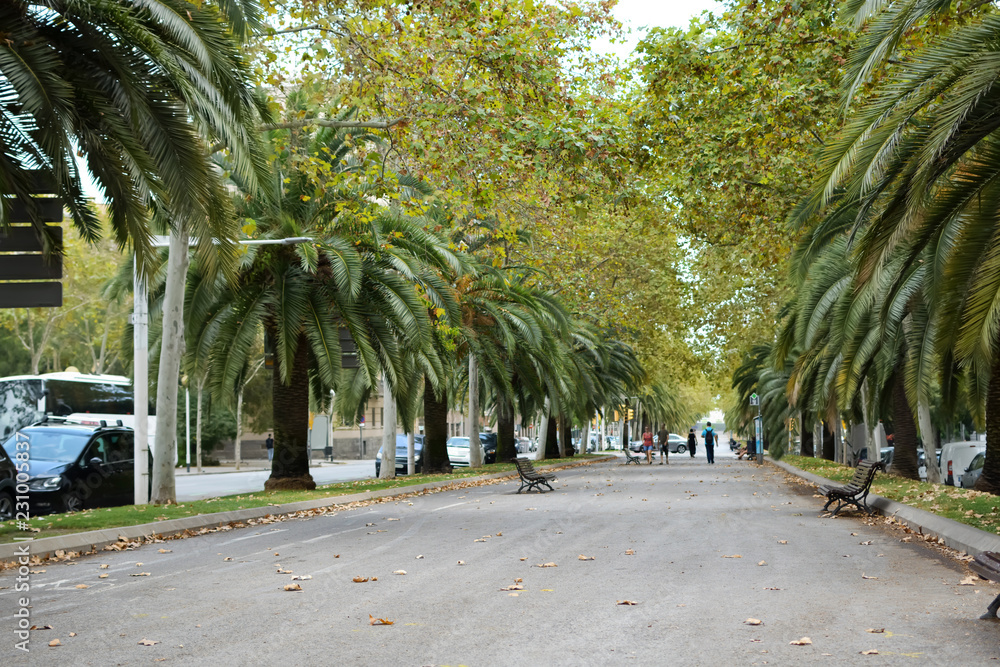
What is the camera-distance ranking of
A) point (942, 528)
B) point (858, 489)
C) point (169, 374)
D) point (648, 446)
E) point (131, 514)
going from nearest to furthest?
point (942, 528) → point (131, 514) → point (858, 489) → point (169, 374) → point (648, 446)

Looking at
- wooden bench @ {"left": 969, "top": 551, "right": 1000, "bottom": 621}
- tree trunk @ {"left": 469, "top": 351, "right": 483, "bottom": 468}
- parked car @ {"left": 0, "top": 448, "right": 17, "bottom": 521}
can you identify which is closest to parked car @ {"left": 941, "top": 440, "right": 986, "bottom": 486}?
tree trunk @ {"left": 469, "top": 351, "right": 483, "bottom": 468}

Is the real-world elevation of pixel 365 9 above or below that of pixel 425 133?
above

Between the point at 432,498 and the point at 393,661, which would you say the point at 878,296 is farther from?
the point at 393,661

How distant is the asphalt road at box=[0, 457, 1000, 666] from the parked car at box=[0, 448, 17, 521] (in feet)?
12.6

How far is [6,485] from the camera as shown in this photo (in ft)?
53.0

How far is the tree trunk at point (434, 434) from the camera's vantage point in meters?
33.7

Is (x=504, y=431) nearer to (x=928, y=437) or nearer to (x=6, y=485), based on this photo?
(x=928, y=437)

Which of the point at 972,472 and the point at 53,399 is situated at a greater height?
the point at 53,399

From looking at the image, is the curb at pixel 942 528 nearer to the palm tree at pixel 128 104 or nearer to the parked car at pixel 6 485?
the palm tree at pixel 128 104

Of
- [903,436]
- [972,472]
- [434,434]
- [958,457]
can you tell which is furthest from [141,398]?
[958,457]

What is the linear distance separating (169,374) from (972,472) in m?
18.9

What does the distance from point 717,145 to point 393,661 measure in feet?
53.0

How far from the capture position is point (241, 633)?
22.6 feet

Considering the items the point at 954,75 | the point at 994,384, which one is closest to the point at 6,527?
the point at 954,75
